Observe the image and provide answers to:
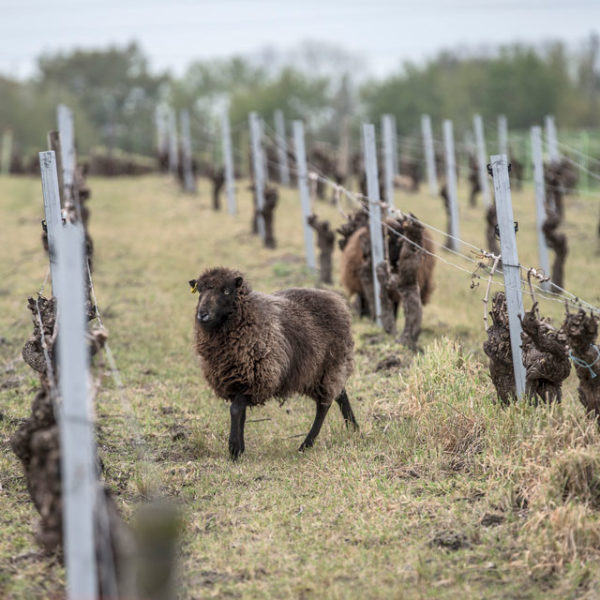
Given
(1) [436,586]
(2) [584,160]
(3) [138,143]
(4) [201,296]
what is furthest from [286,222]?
(3) [138,143]

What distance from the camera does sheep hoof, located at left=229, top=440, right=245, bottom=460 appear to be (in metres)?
7.88

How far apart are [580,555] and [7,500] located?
420cm

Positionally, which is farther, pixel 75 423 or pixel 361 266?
pixel 361 266

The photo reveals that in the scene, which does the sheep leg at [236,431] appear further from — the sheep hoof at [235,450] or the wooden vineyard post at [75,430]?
the wooden vineyard post at [75,430]

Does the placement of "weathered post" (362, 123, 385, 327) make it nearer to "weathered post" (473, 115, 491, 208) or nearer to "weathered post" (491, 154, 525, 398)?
"weathered post" (491, 154, 525, 398)

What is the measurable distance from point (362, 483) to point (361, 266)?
646cm

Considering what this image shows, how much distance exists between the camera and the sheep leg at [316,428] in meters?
8.29

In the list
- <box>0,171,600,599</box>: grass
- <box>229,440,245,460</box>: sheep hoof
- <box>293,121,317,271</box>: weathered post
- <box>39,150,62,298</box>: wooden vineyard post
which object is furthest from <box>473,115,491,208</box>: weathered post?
<box>39,150,62,298</box>: wooden vineyard post

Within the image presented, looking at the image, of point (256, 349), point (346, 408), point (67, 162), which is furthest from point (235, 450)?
point (67, 162)

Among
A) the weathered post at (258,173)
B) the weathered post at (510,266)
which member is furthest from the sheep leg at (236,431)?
the weathered post at (258,173)

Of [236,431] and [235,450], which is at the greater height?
[236,431]

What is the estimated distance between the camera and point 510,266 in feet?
25.7

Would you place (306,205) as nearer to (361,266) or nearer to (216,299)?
(361,266)

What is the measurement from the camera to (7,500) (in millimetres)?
6832
